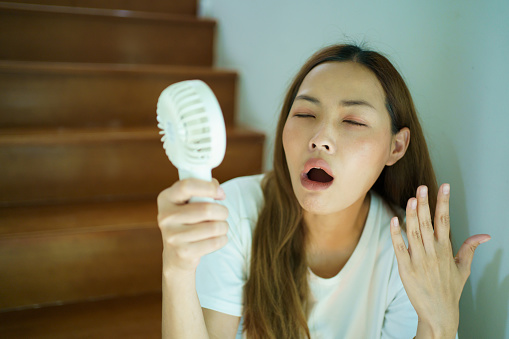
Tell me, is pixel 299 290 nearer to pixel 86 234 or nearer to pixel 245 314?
pixel 245 314

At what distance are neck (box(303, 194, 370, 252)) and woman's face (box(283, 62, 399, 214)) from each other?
17 centimetres

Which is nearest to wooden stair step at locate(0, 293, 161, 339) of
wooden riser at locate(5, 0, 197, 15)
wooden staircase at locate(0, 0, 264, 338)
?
wooden staircase at locate(0, 0, 264, 338)

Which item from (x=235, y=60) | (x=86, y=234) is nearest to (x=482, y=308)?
(x=86, y=234)

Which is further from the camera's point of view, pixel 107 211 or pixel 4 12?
pixel 4 12

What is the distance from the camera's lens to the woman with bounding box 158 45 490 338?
0.97 m

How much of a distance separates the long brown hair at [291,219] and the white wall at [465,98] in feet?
0.31

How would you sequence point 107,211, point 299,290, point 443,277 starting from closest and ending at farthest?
point 443,277 → point 299,290 → point 107,211

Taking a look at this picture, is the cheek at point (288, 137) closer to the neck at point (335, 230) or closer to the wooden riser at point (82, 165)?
the neck at point (335, 230)

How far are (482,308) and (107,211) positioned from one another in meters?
1.34

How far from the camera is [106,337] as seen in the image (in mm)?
1543

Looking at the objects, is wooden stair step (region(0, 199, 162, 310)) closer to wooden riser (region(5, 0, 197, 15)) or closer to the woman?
the woman

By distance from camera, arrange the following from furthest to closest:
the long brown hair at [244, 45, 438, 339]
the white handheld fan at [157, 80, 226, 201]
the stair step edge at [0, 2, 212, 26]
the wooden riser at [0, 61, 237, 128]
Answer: the stair step edge at [0, 2, 212, 26]
the wooden riser at [0, 61, 237, 128]
the long brown hair at [244, 45, 438, 339]
the white handheld fan at [157, 80, 226, 201]

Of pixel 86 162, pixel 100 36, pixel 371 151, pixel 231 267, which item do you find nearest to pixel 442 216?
pixel 371 151

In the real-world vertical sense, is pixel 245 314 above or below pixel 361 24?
below
